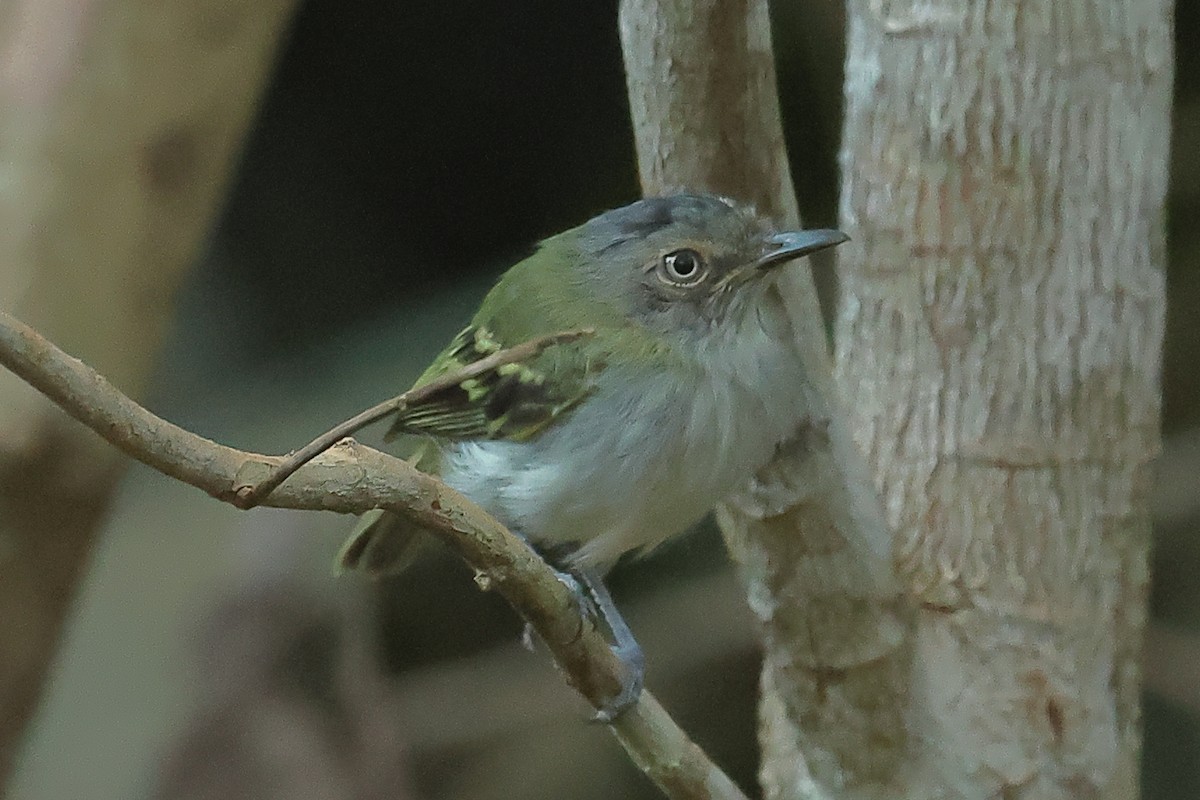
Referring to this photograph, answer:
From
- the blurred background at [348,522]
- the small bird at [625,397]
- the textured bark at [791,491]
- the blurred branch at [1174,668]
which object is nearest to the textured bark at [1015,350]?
the textured bark at [791,491]

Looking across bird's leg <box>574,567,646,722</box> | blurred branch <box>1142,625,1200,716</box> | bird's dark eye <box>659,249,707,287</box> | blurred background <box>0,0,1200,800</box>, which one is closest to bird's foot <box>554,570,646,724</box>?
bird's leg <box>574,567,646,722</box>

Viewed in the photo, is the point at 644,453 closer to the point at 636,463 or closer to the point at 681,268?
the point at 636,463

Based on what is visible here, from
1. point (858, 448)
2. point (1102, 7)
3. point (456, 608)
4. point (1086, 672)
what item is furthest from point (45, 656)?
point (1102, 7)

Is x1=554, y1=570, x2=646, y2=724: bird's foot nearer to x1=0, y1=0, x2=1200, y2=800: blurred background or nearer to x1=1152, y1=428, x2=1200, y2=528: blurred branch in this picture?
x1=0, y1=0, x2=1200, y2=800: blurred background

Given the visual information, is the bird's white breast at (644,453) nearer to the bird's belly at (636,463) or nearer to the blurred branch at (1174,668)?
the bird's belly at (636,463)

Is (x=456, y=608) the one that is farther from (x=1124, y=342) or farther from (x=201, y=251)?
(x=1124, y=342)
